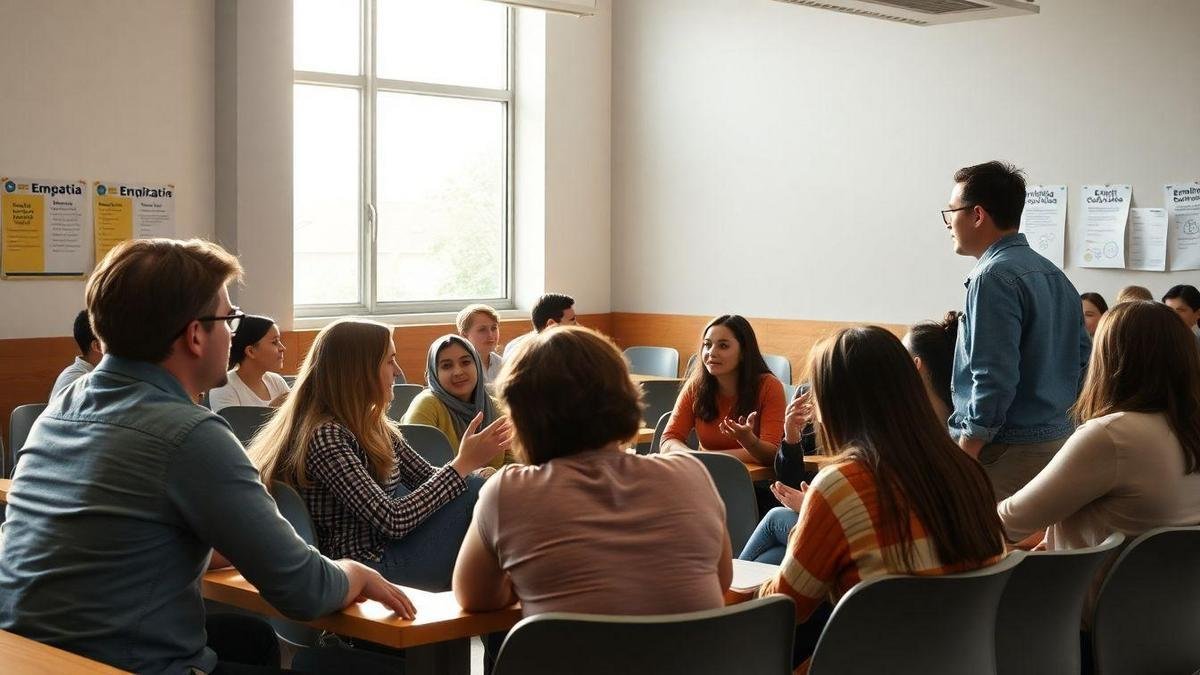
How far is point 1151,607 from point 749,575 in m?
0.87

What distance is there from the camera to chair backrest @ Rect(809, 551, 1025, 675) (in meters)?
2.18

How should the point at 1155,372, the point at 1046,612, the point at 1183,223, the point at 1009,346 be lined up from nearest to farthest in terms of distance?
1. the point at 1046,612
2. the point at 1155,372
3. the point at 1009,346
4. the point at 1183,223

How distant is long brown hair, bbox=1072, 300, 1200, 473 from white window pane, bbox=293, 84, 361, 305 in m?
5.85

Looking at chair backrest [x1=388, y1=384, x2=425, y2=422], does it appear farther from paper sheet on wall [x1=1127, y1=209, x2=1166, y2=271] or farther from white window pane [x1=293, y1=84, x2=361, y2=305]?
paper sheet on wall [x1=1127, y1=209, x2=1166, y2=271]

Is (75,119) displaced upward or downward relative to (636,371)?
upward

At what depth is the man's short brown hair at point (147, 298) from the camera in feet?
6.93

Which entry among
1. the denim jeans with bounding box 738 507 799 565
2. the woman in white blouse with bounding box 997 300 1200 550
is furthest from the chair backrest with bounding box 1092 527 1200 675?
the denim jeans with bounding box 738 507 799 565

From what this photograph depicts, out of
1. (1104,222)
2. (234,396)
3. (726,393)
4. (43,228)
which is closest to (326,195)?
(43,228)

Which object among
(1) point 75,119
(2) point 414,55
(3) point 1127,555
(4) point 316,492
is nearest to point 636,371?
(2) point 414,55

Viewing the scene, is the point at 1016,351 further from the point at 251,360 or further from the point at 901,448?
the point at 251,360

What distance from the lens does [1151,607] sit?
9.03 ft

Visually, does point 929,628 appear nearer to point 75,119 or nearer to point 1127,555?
point 1127,555

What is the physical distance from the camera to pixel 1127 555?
2648 millimetres

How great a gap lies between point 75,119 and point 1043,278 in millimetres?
5007
